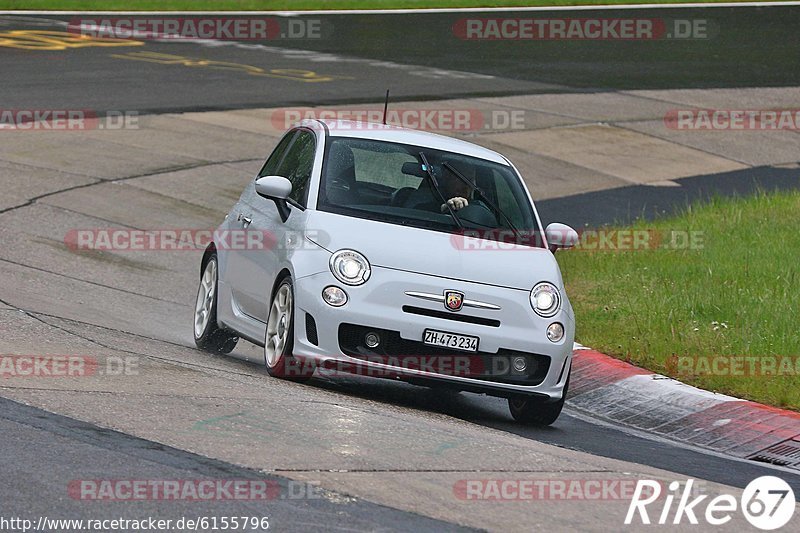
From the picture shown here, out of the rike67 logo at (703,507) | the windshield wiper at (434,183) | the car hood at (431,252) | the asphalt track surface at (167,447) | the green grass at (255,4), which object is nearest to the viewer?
the asphalt track surface at (167,447)

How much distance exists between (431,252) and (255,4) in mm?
27832

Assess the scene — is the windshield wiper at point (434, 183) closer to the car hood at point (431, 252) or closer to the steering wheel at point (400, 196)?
the steering wheel at point (400, 196)

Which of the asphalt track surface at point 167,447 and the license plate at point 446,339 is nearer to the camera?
the asphalt track surface at point 167,447

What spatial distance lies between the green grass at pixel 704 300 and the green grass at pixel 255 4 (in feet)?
70.0

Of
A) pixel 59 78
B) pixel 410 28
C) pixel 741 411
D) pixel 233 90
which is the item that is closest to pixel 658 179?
pixel 233 90

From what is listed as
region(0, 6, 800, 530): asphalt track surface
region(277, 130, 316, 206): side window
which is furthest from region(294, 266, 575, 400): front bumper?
region(277, 130, 316, 206): side window

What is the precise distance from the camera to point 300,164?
32.7ft

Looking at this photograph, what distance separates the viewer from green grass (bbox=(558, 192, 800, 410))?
10555 mm

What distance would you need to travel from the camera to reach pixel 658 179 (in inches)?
814

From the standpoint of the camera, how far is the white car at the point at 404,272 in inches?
337

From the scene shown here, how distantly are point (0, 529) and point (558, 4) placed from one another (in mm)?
34645

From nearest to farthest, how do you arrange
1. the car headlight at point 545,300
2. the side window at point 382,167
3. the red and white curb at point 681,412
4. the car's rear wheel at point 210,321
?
the car headlight at point 545,300 → the red and white curb at point 681,412 → the side window at point 382,167 → the car's rear wheel at point 210,321

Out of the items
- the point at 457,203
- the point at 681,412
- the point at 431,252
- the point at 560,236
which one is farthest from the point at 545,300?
the point at 681,412

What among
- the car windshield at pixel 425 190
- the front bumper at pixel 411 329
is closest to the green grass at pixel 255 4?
the car windshield at pixel 425 190
